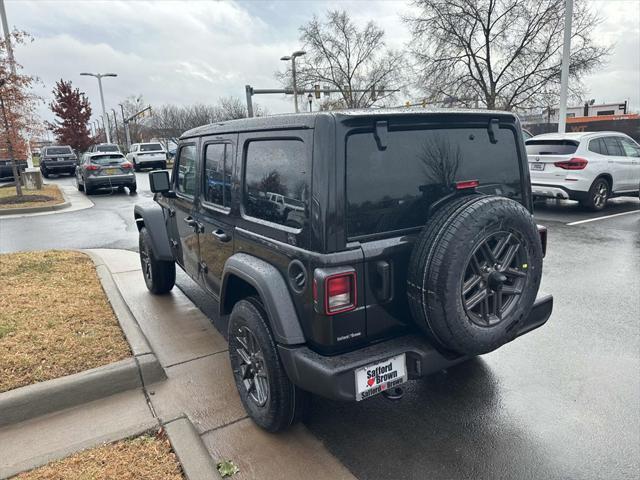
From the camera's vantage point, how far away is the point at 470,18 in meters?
20.0

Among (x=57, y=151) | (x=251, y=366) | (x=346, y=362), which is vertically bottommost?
(x=251, y=366)

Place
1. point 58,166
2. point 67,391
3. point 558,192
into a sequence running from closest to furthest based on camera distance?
point 67,391, point 558,192, point 58,166

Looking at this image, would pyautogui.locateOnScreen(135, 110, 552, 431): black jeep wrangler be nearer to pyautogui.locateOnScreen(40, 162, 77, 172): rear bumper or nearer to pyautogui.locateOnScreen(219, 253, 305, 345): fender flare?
pyautogui.locateOnScreen(219, 253, 305, 345): fender flare

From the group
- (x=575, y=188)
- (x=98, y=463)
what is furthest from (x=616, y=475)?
(x=575, y=188)

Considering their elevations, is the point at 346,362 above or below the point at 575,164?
below

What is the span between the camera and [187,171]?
4.32m

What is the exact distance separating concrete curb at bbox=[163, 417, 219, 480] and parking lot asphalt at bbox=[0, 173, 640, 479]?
702mm

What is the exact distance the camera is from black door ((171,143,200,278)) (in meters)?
4.05

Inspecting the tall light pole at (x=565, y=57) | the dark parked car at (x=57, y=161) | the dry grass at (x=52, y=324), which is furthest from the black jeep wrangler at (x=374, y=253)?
the dark parked car at (x=57, y=161)

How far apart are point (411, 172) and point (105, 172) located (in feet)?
53.5

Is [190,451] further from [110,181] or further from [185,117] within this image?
[185,117]

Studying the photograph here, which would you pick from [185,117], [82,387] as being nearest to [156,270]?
[82,387]

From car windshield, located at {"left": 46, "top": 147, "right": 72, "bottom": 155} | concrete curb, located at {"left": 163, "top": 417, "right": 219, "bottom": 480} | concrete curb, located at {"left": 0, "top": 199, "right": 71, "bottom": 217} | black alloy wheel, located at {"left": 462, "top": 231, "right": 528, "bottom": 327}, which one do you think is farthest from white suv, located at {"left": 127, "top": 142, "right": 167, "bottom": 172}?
black alloy wheel, located at {"left": 462, "top": 231, "right": 528, "bottom": 327}

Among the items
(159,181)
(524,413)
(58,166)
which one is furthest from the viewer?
(58,166)
